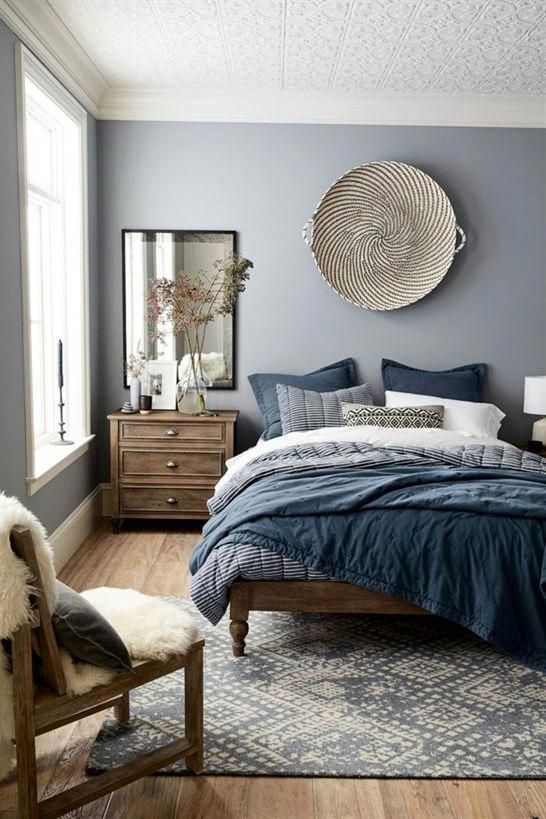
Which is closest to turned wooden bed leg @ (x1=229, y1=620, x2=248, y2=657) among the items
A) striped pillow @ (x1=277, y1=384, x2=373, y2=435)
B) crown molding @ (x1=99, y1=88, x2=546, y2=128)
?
striped pillow @ (x1=277, y1=384, x2=373, y2=435)

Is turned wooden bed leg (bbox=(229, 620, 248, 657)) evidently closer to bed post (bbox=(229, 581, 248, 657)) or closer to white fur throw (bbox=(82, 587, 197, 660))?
bed post (bbox=(229, 581, 248, 657))

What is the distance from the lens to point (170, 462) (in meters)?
4.75

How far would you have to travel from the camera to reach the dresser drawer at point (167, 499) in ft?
15.7

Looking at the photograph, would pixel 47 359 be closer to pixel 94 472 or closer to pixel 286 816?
pixel 94 472

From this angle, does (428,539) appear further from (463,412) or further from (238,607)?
(463,412)

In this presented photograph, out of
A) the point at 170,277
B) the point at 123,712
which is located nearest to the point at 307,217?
the point at 170,277

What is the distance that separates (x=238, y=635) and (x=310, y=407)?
6.11 feet

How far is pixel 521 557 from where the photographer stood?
9.37 feet

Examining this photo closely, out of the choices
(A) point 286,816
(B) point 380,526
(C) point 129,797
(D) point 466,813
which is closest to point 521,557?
(B) point 380,526

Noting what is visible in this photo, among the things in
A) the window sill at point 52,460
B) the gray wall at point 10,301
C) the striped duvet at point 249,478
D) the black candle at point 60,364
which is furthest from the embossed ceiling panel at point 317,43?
the window sill at point 52,460

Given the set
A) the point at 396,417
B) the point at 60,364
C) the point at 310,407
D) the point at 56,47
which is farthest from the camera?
the point at 310,407

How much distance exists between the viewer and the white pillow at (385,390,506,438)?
463 centimetres

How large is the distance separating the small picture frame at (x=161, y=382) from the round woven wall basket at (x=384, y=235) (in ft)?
3.76

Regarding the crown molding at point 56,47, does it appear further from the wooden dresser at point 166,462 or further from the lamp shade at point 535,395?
the lamp shade at point 535,395
